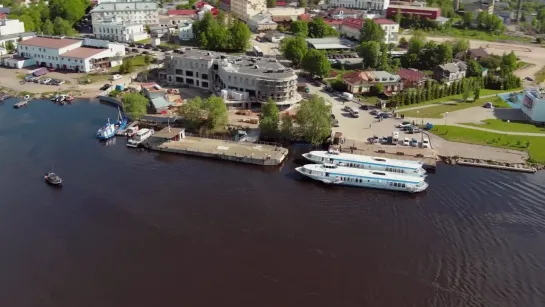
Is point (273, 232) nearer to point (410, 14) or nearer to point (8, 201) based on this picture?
point (8, 201)

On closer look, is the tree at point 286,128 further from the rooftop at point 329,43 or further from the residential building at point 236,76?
the rooftop at point 329,43

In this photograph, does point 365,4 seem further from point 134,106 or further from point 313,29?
point 134,106

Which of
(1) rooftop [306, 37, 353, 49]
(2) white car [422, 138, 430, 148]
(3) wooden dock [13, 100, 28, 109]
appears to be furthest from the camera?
(1) rooftop [306, 37, 353, 49]

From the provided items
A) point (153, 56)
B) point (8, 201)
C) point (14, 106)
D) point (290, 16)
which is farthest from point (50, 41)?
point (290, 16)

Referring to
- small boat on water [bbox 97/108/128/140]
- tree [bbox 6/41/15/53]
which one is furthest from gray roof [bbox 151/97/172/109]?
tree [bbox 6/41/15/53]

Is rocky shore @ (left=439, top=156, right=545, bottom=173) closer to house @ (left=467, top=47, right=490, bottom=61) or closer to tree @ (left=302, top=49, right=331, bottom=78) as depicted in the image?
tree @ (left=302, top=49, right=331, bottom=78)

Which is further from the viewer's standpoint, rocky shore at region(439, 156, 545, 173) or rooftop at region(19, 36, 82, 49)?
rooftop at region(19, 36, 82, 49)

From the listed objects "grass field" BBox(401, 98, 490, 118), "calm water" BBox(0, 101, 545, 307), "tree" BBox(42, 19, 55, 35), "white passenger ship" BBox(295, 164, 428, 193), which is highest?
"tree" BBox(42, 19, 55, 35)

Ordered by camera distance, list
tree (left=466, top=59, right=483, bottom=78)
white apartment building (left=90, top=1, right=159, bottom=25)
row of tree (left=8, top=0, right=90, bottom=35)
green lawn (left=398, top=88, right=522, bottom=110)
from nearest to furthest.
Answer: green lawn (left=398, top=88, right=522, bottom=110) < tree (left=466, top=59, right=483, bottom=78) < row of tree (left=8, top=0, right=90, bottom=35) < white apartment building (left=90, top=1, right=159, bottom=25)

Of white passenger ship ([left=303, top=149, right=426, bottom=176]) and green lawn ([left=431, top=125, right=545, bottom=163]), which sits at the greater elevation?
green lawn ([left=431, top=125, right=545, bottom=163])
